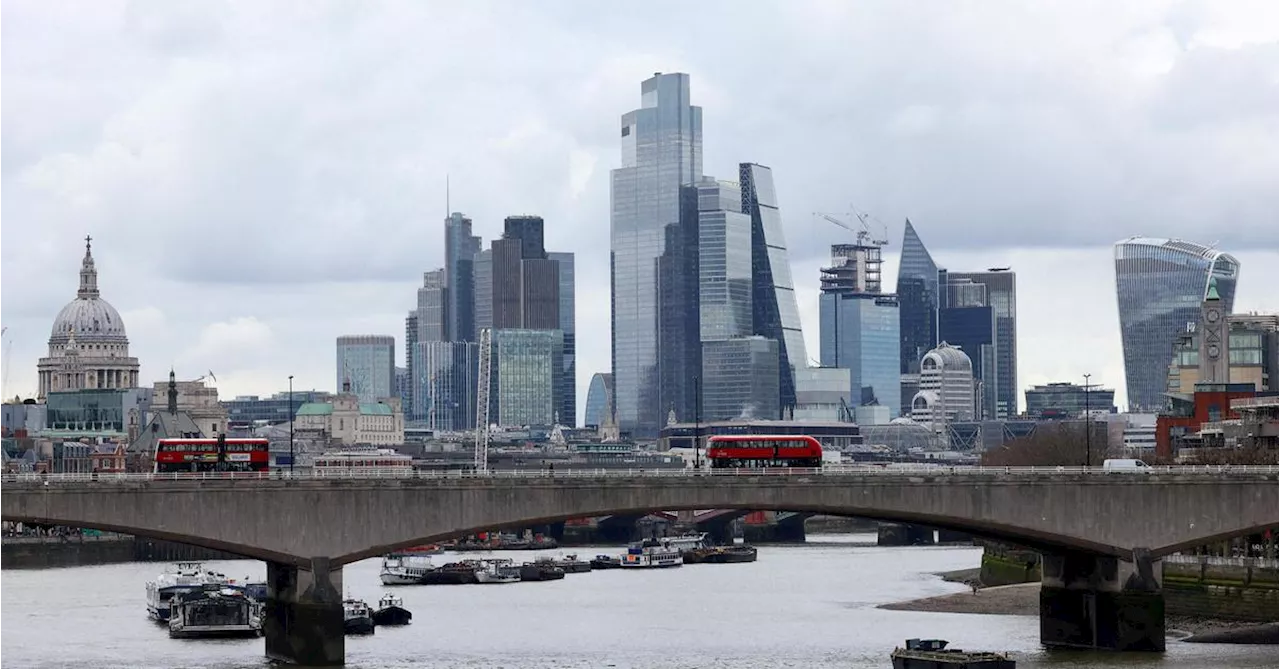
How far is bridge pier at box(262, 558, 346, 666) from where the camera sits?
111 m

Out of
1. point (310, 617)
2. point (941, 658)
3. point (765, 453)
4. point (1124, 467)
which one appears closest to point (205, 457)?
point (310, 617)

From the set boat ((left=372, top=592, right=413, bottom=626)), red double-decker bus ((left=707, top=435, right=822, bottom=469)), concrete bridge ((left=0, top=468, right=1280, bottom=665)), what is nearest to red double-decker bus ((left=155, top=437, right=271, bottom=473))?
concrete bridge ((left=0, top=468, right=1280, bottom=665))

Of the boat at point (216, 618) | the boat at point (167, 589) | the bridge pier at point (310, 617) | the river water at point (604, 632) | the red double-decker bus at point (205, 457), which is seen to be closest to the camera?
the bridge pier at point (310, 617)

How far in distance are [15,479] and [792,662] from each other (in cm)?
3541

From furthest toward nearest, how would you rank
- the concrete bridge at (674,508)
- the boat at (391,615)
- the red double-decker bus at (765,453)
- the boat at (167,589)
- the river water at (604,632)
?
the boat at (167,589) → the boat at (391,615) → the red double-decker bus at (765,453) → the river water at (604,632) → the concrete bridge at (674,508)

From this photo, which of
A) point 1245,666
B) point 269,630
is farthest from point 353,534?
point 1245,666

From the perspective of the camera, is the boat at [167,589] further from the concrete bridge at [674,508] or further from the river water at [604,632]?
the concrete bridge at [674,508]

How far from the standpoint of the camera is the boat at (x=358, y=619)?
13762 centimetres

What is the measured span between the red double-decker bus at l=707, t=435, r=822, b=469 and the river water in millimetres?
9023

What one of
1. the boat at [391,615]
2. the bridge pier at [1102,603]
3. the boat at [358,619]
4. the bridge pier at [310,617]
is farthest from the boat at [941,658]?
the boat at [391,615]

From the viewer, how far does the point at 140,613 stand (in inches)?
6137

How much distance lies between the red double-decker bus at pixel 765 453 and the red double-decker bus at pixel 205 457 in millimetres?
23792

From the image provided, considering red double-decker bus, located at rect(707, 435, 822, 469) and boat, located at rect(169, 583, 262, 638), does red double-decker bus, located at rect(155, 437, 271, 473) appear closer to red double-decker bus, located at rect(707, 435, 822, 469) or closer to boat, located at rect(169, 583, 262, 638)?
boat, located at rect(169, 583, 262, 638)

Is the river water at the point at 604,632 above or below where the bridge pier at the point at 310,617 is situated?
below
